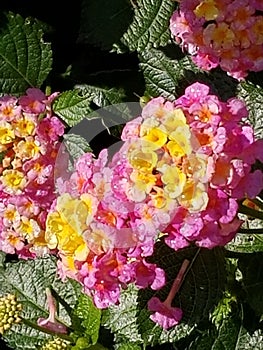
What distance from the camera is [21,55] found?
1.86 m

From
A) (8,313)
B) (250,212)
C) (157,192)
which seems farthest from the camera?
(8,313)

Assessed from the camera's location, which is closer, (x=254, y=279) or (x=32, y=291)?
(x=254, y=279)

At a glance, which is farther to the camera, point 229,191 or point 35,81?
point 35,81

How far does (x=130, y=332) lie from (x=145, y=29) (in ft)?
1.90

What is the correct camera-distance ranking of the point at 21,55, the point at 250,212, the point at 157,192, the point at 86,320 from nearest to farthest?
the point at 157,192 → the point at 250,212 → the point at 86,320 → the point at 21,55

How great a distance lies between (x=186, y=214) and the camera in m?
1.35

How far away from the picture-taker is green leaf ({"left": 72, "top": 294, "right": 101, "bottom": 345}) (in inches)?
67.8

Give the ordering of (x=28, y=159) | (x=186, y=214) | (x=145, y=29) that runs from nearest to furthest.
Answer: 1. (x=186, y=214)
2. (x=28, y=159)
3. (x=145, y=29)

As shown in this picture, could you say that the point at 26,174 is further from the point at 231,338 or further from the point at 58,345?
the point at 231,338

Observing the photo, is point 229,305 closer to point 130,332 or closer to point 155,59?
point 130,332

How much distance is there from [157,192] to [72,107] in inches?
18.2

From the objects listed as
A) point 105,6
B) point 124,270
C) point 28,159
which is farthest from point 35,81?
point 124,270

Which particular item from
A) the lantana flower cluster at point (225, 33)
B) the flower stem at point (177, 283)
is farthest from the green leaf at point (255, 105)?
the flower stem at point (177, 283)

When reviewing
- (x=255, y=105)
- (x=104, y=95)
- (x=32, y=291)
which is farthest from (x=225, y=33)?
(x=32, y=291)
